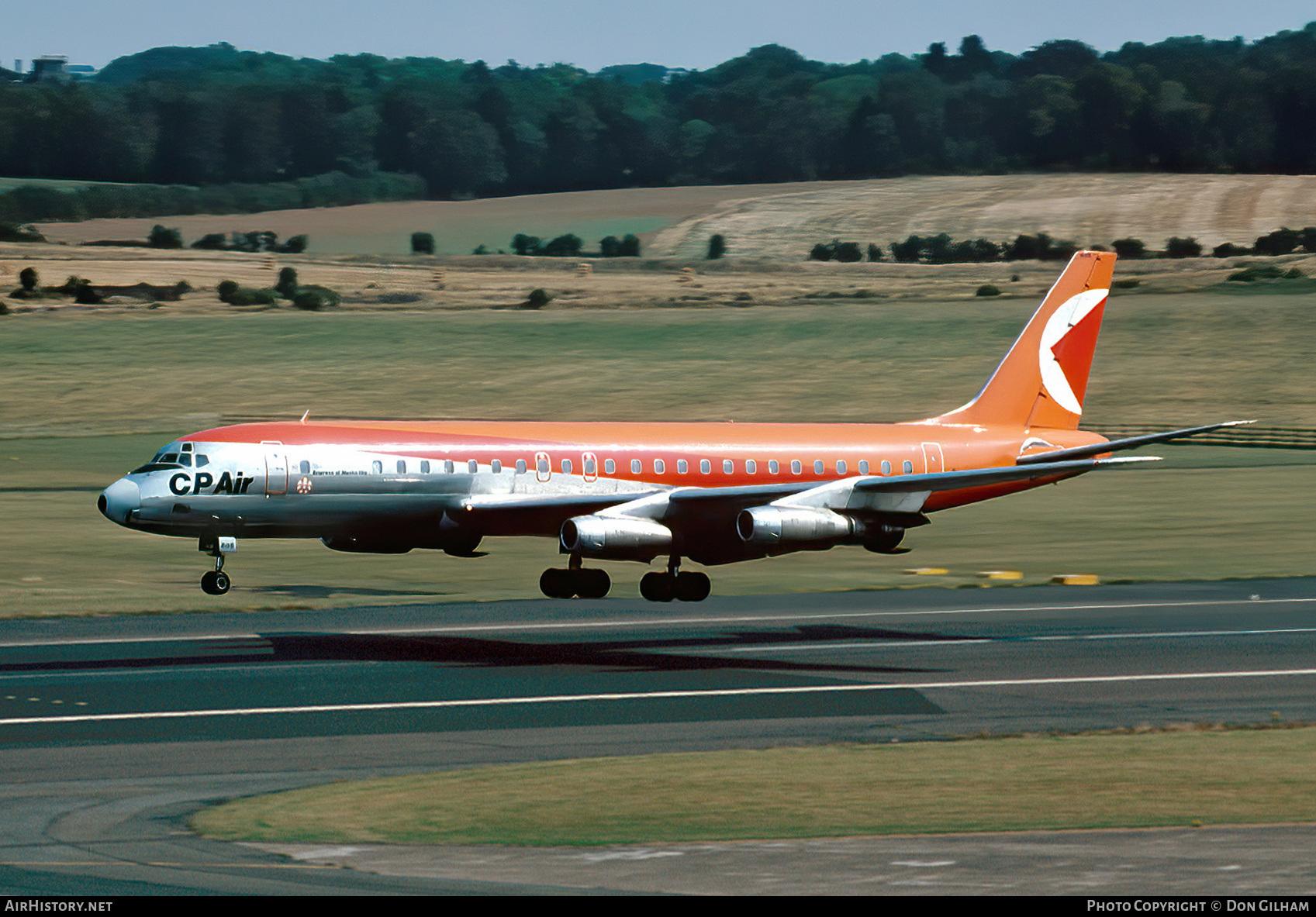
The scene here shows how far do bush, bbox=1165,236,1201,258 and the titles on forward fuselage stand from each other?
113 metres

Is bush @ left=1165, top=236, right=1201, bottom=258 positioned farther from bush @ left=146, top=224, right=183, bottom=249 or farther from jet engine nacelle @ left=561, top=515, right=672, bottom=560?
jet engine nacelle @ left=561, top=515, right=672, bottom=560

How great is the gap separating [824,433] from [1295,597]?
43.9 feet

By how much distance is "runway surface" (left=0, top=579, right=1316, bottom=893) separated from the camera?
1786 cm

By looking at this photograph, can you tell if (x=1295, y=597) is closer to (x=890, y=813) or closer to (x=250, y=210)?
(x=890, y=813)

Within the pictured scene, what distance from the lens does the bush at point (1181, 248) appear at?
140 m

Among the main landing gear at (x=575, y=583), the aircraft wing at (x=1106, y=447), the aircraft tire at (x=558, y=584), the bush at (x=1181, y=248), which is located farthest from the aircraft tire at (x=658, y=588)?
the bush at (x=1181, y=248)

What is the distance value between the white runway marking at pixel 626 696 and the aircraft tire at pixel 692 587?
1080cm

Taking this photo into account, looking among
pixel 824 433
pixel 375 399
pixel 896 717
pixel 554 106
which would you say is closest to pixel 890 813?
pixel 896 717

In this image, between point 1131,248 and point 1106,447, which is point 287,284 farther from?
point 1106,447

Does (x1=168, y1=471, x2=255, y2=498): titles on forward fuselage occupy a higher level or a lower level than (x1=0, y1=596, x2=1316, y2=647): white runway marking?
higher

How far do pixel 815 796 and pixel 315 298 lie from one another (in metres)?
117

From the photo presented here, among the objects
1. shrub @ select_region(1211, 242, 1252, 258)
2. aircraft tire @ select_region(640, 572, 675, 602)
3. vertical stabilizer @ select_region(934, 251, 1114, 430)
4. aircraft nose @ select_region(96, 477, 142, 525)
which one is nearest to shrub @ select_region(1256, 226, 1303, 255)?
shrub @ select_region(1211, 242, 1252, 258)

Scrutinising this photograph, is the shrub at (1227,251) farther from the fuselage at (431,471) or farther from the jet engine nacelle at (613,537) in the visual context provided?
the jet engine nacelle at (613,537)

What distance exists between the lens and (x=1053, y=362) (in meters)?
53.2
